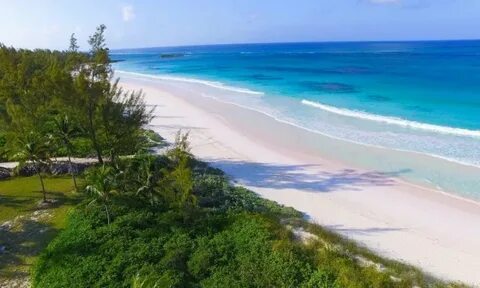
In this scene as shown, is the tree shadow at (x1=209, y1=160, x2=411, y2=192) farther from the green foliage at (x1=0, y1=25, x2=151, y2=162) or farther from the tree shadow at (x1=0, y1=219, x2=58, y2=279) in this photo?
the tree shadow at (x1=0, y1=219, x2=58, y2=279)

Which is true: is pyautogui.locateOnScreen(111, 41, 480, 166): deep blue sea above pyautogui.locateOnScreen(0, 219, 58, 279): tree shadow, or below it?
above

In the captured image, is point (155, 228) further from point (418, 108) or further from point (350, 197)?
point (418, 108)

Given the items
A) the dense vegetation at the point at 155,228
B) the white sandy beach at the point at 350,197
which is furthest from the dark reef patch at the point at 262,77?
the dense vegetation at the point at 155,228

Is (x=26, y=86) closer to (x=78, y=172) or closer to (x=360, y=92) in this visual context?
(x=78, y=172)

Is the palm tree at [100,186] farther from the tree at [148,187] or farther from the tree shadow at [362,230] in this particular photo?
the tree shadow at [362,230]

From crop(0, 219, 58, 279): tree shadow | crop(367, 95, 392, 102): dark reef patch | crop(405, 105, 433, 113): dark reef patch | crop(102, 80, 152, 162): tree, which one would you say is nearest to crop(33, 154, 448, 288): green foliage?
crop(0, 219, 58, 279): tree shadow

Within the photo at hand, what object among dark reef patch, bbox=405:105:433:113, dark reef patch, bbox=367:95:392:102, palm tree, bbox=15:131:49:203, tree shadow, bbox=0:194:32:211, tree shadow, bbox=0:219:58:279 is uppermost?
dark reef patch, bbox=367:95:392:102
